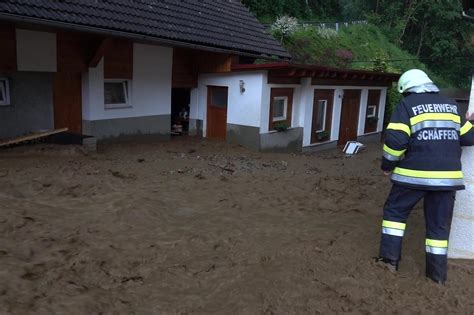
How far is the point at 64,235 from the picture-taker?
14.2 ft

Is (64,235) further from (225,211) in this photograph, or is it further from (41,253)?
(225,211)

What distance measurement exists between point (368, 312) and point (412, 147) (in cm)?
142

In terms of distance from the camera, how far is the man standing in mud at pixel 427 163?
12.3 feet

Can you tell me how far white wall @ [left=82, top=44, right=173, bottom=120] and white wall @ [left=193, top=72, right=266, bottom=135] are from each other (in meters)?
1.41

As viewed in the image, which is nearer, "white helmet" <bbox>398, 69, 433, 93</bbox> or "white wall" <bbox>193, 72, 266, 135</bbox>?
"white helmet" <bbox>398, 69, 433, 93</bbox>

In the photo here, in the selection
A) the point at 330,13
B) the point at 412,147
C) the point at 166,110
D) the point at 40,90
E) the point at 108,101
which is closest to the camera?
the point at 412,147

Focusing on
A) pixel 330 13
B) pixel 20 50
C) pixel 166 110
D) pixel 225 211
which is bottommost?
pixel 225 211

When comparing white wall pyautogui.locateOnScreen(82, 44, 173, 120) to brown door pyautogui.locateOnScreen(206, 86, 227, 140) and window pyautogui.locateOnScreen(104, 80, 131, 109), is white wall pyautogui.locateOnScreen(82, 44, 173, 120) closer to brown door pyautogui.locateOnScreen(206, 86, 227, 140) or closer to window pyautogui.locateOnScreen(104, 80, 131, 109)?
window pyautogui.locateOnScreen(104, 80, 131, 109)

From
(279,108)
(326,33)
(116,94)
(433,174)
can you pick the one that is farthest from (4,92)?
(326,33)

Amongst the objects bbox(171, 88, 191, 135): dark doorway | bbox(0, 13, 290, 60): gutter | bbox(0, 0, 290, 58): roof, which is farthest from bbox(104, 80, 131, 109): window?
bbox(171, 88, 191, 135): dark doorway

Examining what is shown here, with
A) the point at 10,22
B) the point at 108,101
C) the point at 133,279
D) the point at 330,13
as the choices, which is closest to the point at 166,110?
the point at 108,101

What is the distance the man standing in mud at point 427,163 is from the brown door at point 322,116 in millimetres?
10579

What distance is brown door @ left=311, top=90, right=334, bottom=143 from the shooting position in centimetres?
1457

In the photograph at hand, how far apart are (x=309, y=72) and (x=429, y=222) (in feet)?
31.9
